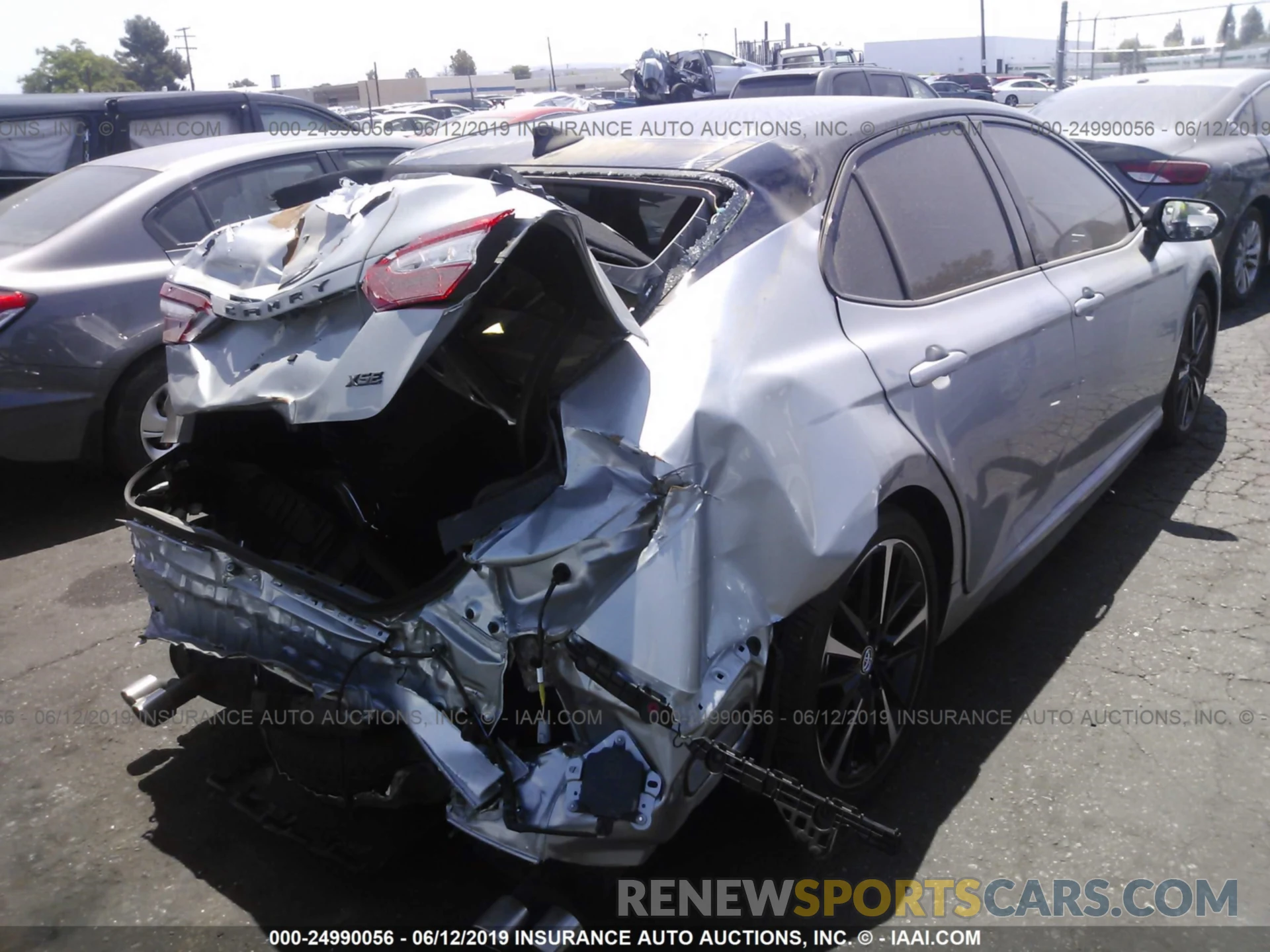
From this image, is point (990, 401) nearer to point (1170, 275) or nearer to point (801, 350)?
point (801, 350)

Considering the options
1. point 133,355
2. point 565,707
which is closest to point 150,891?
point 565,707

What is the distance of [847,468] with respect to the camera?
7.78 ft

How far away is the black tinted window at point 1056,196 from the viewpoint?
3.60 meters

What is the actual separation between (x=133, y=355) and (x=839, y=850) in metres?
3.97

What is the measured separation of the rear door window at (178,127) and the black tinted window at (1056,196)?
632 cm

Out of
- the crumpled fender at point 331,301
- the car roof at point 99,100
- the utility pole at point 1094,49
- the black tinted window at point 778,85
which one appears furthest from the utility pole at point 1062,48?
the crumpled fender at point 331,301

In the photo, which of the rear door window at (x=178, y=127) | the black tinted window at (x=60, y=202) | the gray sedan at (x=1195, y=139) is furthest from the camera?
the rear door window at (x=178, y=127)

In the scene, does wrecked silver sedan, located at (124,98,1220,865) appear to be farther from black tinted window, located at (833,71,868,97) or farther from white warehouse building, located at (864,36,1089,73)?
white warehouse building, located at (864,36,1089,73)

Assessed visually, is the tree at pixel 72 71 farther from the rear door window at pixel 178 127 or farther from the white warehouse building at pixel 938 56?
the rear door window at pixel 178 127

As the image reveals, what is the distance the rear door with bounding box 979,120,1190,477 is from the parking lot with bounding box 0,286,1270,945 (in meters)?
0.61

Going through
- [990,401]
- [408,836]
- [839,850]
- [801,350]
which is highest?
[801,350]

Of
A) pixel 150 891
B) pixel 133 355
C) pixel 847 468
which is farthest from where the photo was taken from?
pixel 133 355

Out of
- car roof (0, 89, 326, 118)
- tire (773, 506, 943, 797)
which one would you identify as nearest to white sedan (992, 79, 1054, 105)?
car roof (0, 89, 326, 118)

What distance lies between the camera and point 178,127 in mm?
8133
